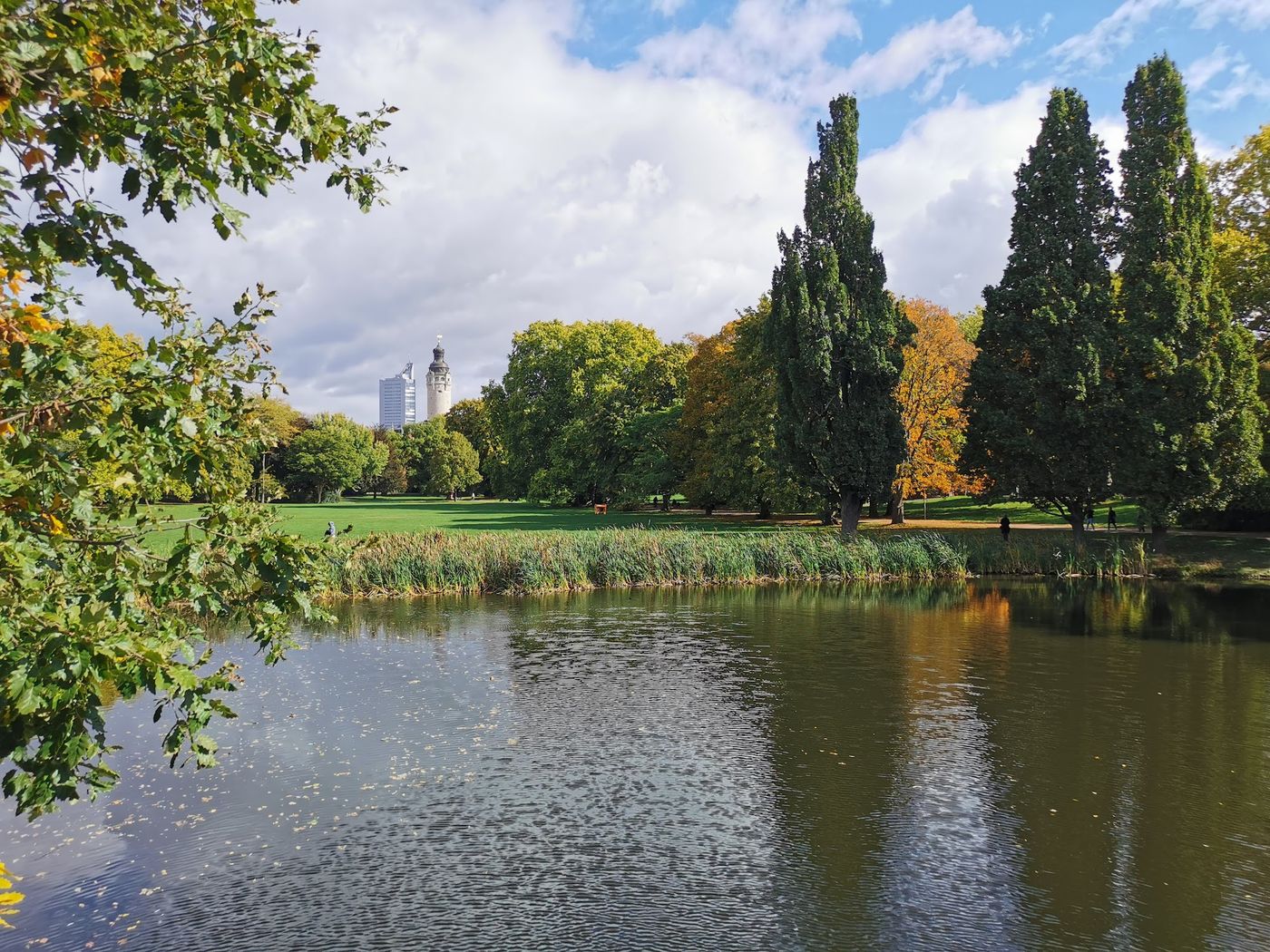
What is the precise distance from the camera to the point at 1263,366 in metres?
35.1

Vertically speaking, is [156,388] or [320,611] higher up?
[156,388]

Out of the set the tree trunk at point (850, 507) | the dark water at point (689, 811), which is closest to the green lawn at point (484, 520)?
the tree trunk at point (850, 507)

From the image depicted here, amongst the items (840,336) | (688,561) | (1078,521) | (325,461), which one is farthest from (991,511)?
(325,461)

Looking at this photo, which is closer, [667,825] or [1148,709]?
[667,825]

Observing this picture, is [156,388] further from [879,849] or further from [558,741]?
[558,741]

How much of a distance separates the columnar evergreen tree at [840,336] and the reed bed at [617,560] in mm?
5569

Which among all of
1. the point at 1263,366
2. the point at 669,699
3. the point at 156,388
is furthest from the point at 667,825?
the point at 1263,366

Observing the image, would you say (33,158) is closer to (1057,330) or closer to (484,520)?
(1057,330)

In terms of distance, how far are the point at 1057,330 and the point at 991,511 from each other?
67.6 feet

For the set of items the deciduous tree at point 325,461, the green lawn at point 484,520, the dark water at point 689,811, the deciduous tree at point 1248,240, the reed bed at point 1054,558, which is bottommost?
the dark water at point 689,811

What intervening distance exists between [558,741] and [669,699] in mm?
2653

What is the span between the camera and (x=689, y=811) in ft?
30.7

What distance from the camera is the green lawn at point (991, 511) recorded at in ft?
152

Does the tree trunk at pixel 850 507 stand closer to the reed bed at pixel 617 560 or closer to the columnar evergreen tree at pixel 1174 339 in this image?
the reed bed at pixel 617 560
